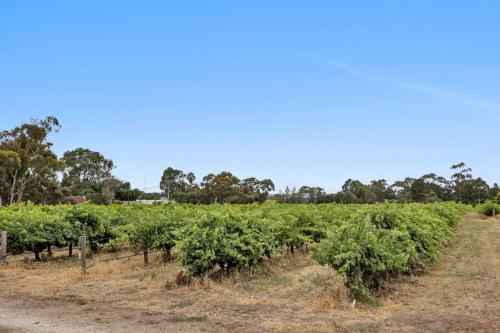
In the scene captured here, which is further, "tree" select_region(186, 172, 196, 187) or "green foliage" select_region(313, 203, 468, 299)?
"tree" select_region(186, 172, 196, 187)

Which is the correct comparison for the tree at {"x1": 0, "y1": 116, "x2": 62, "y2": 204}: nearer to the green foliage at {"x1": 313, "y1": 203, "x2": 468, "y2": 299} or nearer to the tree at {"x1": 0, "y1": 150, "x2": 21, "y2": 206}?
the tree at {"x1": 0, "y1": 150, "x2": 21, "y2": 206}

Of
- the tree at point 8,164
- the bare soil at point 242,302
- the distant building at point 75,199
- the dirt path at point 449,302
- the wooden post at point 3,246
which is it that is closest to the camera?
the dirt path at point 449,302

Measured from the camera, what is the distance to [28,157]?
191ft

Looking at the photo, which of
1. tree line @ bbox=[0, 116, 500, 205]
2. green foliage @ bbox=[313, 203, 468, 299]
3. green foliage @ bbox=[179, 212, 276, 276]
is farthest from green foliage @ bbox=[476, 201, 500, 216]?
green foliage @ bbox=[313, 203, 468, 299]

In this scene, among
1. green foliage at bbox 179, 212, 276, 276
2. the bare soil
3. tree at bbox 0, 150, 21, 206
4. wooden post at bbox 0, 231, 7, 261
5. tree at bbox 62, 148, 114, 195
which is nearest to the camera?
the bare soil

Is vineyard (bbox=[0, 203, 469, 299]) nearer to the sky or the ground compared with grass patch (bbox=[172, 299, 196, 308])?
nearer to the sky

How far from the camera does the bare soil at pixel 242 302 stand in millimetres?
8148

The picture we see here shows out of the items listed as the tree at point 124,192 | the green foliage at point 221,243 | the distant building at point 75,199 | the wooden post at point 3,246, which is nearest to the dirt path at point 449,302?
the green foliage at point 221,243

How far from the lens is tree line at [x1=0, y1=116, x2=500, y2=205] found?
198 ft

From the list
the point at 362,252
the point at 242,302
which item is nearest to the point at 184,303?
the point at 242,302

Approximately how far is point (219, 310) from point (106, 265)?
6.47 meters

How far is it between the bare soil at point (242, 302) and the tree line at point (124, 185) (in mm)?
47182

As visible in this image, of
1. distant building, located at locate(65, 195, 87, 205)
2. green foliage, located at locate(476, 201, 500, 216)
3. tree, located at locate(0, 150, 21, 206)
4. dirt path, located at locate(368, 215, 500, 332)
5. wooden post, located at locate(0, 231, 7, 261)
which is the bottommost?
dirt path, located at locate(368, 215, 500, 332)

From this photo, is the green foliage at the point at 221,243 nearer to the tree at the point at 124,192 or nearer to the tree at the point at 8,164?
the tree at the point at 8,164
